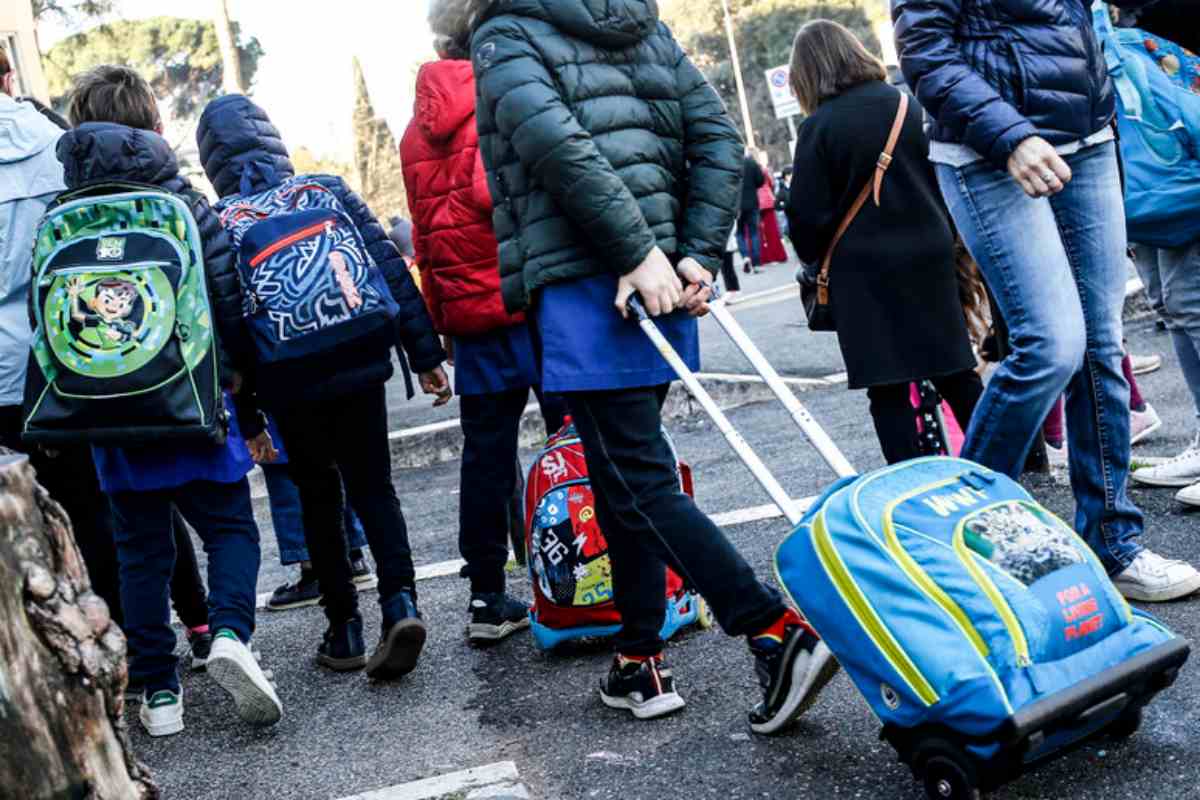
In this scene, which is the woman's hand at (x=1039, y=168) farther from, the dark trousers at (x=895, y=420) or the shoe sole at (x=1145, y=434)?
the shoe sole at (x=1145, y=434)

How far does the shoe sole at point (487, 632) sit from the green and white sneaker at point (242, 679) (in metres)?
0.73

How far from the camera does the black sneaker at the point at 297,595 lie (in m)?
5.28

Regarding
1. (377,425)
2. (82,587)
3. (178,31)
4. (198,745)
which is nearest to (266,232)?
(377,425)

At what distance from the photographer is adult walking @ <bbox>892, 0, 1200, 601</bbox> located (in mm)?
3404

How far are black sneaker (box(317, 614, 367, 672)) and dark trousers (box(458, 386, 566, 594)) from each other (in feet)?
1.22

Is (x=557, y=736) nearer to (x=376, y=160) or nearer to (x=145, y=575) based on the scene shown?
(x=145, y=575)

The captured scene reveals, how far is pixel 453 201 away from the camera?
13.7 ft

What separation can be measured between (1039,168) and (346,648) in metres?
2.40

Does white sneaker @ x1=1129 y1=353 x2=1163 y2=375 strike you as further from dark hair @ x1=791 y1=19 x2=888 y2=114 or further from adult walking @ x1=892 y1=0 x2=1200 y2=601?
adult walking @ x1=892 y1=0 x2=1200 y2=601

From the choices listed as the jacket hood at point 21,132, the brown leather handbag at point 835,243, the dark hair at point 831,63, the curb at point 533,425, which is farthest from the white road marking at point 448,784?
the curb at point 533,425

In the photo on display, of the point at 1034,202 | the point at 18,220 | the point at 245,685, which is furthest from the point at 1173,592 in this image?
the point at 18,220

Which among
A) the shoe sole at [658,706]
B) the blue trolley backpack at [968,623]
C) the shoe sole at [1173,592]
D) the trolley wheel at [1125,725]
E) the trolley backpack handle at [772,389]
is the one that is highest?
the trolley backpack handle at [772,389]

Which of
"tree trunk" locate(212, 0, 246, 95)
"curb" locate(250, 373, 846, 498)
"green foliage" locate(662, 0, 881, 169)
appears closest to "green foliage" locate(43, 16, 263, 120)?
"tree trunk" locate(212, 0, 246, 95)

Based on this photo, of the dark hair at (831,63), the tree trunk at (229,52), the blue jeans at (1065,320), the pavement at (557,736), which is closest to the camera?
the pavement at (557,736)
